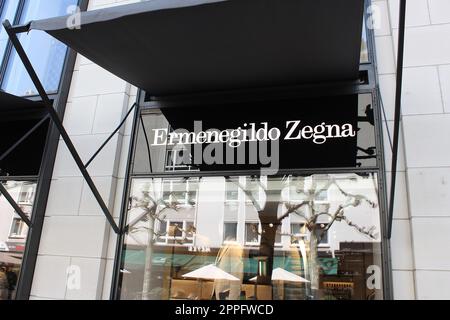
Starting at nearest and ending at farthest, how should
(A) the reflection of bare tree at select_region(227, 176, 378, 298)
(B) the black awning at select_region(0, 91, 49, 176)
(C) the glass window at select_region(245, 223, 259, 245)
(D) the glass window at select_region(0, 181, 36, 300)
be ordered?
(A) the reflection of bare tree at select_region(227, 176, 378, 298)
(C) the glass window at select_region(245, 223, 259, 245)
(D) the glass window at select_region(0, 181, 36, 300)
(B) the black awning at select_region(0, 91, 49, 176)

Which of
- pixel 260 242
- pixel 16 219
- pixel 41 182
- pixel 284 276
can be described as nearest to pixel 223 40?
pixel 260 242

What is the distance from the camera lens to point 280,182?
12.7 feet

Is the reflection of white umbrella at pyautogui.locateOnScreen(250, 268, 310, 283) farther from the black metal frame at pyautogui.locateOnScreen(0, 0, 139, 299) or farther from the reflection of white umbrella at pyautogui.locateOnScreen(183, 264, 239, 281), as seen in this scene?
the black metal frame at pyautogui.locateOnScreen(0, 0, 139, 299)

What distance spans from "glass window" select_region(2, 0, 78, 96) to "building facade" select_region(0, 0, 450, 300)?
0.78m

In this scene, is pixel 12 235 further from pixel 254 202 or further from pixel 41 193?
pixel 254 202

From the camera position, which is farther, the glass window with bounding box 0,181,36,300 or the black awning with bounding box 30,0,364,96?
the glass window with bounding box 0,181,36,300

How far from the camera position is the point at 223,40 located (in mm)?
3205

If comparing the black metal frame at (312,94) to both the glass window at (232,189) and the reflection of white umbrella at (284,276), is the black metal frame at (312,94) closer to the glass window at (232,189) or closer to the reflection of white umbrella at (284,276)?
the glass window at (232,189)

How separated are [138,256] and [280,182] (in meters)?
1.69

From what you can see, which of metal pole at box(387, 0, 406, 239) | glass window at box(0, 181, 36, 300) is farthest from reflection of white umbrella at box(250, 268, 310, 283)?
glass window at box(0, 181, 36, 300)

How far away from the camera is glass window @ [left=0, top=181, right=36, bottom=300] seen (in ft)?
14.1

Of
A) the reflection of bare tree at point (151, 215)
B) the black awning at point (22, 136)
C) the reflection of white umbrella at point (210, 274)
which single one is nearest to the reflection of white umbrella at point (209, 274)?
the reflection of white umbrella at point (210, 274)

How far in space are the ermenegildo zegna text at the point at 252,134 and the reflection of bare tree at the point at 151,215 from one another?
59 centimetres
